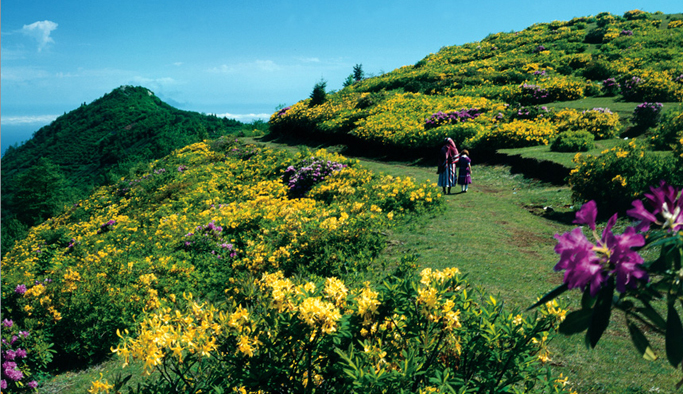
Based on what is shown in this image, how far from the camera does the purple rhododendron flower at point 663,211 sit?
3.17 ft

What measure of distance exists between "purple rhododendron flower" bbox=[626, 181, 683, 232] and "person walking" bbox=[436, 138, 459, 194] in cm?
861

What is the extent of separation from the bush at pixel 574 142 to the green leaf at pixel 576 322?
446 inches

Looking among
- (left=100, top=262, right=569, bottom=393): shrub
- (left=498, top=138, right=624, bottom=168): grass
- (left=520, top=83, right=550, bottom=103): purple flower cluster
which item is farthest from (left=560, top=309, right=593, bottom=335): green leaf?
(left=520, top=83, right=550, bottom=103): purple flower cluster

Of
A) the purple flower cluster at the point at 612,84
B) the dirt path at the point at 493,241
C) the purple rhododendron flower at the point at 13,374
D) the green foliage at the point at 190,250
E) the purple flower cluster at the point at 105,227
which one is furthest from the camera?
the purple flower cluster at the point at 612,84

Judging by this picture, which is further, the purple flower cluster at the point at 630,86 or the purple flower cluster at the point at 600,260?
the purple flower cluster at the point at 630,86

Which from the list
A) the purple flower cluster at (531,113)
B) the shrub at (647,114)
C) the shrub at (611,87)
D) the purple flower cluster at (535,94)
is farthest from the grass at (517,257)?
the shrub at (611,87)

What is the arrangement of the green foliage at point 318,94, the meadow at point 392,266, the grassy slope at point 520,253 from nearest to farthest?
the meadow at point 392,266 < the grassy slope at point 520,253 < the green foliage at point 318,94

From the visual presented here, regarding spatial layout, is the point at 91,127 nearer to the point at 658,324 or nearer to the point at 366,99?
the point at 366,99

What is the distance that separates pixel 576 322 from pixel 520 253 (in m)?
5.13

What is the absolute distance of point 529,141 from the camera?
12094 mm

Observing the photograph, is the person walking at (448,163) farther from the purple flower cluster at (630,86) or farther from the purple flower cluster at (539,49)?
the purple flower cluster at (539,49)

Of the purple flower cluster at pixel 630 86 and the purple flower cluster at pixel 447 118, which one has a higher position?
the purple flower cluster at pixel 630 86

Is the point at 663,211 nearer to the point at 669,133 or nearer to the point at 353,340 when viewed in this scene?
the point at 353,340

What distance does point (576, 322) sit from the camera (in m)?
1.01
